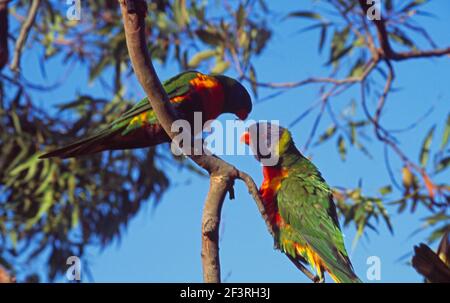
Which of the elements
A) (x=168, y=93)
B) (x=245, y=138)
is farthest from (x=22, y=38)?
(x=245, y=138)

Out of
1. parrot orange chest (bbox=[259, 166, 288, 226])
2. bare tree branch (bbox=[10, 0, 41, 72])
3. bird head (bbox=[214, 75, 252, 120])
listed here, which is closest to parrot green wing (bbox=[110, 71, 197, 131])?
bird head (bbox=[214, 75, 252, 120])

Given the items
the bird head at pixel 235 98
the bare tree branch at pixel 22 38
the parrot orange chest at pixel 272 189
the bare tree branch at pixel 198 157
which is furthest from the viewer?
the bare tree branch at pixel 22 38

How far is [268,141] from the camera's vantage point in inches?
101

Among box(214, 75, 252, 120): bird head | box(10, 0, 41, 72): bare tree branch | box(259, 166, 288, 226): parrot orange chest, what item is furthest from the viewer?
box(10, 0, 41, 72): bare tree branch

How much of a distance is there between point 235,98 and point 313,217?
0.84 meters

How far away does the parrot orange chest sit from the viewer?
2.35 metres

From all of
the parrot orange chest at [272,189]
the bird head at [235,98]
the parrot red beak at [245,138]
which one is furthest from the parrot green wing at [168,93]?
the parrot orange chest at [272,189]

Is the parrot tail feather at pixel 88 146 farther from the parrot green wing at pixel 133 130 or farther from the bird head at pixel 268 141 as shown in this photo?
the bird head at pixel 268 141

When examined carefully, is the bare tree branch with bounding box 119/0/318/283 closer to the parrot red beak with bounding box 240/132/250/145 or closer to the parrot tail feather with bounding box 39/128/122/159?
the parrot tail feather with bounding box 39/128/122/159

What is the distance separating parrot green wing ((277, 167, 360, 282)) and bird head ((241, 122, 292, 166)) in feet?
0.37

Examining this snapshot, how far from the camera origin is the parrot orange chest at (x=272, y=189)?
7.71 ft

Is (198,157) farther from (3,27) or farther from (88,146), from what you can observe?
(3,27)

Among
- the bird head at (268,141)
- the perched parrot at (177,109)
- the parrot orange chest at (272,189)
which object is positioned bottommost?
the parrot orange chest at (272,189)
